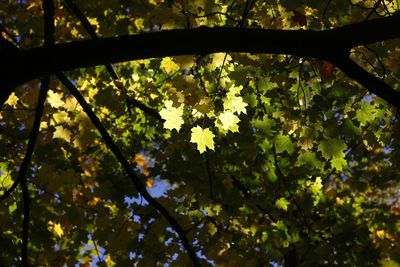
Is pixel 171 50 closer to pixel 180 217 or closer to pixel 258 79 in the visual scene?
pixel 258 79

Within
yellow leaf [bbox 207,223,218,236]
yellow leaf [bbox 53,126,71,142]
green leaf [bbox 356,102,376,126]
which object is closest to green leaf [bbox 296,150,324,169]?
green leaf [bbox 356,102,376,126]

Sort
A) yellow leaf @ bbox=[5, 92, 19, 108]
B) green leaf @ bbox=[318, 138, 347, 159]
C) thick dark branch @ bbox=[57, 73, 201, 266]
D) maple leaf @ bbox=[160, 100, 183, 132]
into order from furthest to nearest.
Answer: yellow leaf @ bbox=[5, 92, 19, 108]
green leaf @ bbox=[318, 138, 347, 159]
thick dark branch @ bbox=[57, 73, 201, 266]
maple leaf @ bbox=[160, 100, 183, 132]

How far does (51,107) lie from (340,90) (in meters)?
3.13

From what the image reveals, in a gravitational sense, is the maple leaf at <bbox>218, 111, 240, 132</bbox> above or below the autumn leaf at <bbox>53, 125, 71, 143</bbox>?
below

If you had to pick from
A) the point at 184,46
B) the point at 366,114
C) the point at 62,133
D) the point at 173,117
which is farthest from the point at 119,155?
the point at 366,114

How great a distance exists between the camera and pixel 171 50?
235 centimetres

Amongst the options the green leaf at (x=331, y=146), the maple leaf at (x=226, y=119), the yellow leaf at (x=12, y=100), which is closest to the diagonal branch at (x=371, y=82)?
the maple leaf at (x=226, y=119)

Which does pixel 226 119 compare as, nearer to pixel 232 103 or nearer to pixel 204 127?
pixel 232 103

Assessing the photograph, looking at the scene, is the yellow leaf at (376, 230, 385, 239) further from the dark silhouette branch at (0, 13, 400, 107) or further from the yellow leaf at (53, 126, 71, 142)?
the dark silhouette branch at (0, 13, 400, 107)

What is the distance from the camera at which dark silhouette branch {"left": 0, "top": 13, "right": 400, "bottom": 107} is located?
7.48ft

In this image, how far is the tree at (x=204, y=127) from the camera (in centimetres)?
238

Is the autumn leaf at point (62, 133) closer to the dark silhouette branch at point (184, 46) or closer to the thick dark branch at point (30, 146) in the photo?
the thick dark branch at point (30, 146)

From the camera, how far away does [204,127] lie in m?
5.01

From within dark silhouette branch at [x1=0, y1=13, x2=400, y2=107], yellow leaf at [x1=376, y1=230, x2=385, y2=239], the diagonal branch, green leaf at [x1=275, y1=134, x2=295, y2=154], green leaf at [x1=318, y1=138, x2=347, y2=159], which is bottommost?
the diagonal branch
